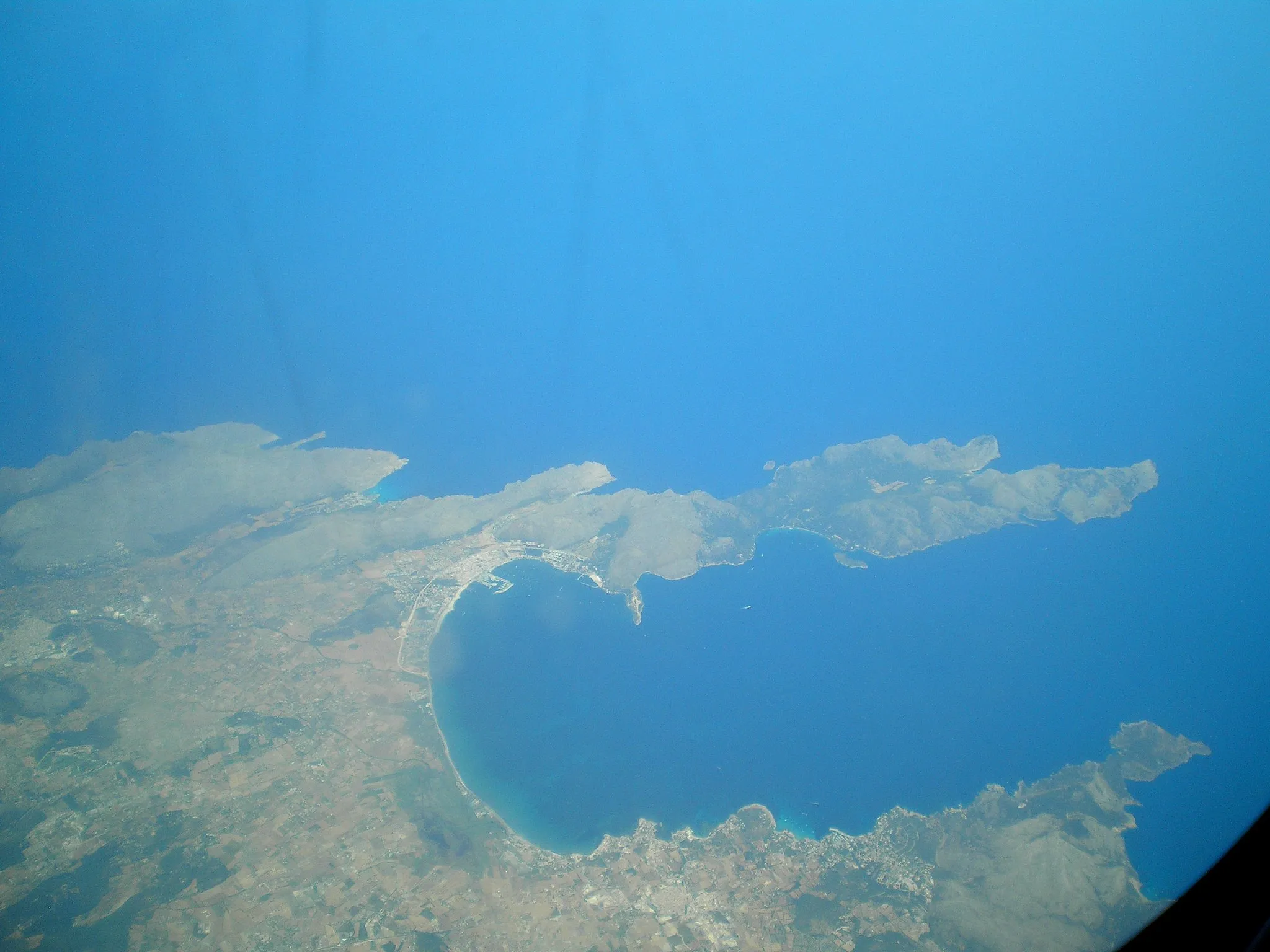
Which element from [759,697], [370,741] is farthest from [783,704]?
[370,741]

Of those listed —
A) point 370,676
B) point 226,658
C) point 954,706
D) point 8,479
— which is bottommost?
point 954,706

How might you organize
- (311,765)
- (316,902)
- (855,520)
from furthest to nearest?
(855,520)
(311,765)
(316,902)

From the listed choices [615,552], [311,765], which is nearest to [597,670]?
[615,552]

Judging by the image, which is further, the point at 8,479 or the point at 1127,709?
the point at 8,479

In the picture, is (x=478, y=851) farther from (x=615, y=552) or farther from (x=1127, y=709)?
(x=1127, y=709)

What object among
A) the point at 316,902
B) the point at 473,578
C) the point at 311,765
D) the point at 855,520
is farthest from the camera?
the point at 855,520

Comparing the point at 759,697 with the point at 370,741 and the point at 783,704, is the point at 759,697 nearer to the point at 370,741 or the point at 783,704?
the point at 783,704

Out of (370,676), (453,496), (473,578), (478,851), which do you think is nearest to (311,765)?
(370,676)

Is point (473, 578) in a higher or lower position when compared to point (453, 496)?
lower
